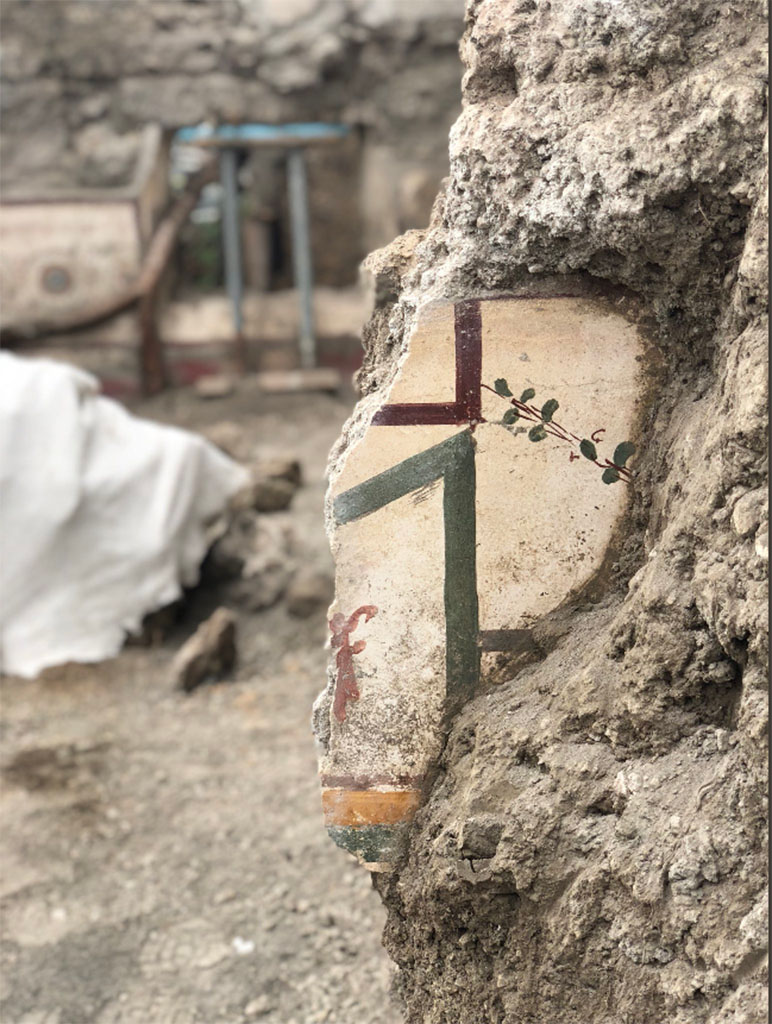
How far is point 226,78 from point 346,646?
17.9ft

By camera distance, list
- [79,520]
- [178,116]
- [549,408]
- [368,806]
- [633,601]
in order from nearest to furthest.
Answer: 1. [633,601]
2. [549,408]
3. [368,806]
4. [79,520]
5. [178,116]

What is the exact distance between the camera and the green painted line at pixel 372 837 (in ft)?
5.65

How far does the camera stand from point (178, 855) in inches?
116

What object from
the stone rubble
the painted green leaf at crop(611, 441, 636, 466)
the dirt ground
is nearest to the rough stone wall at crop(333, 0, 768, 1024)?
the painted green leaf at crop(611, 441, 636, 466)

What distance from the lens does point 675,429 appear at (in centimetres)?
153

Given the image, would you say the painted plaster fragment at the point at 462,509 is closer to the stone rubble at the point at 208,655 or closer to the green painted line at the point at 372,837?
the green painted line at the point at 372,837

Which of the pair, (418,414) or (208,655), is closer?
(418,414)

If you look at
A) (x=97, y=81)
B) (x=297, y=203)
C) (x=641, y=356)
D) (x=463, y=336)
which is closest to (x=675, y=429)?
(x=641, y=356)

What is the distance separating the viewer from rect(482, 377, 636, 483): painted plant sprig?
1.59m

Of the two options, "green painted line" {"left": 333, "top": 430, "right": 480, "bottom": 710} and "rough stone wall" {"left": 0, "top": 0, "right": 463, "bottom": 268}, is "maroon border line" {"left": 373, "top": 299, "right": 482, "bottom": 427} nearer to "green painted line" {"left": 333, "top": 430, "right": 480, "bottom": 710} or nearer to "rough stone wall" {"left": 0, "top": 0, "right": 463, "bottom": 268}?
"green painted line" {"left": 333, "top": 430, "right": 480, "bottom": 710}

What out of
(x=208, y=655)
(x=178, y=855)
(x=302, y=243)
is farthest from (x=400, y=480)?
(x=302, y=243)

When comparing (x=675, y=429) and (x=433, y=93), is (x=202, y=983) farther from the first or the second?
(x=433, y=93)

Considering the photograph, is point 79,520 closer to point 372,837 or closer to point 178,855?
point 178,855

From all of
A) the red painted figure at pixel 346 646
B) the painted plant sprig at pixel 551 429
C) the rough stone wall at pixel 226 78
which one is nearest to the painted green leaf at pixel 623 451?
the painted plant sprig at pixel 551 429
